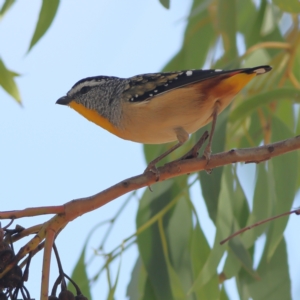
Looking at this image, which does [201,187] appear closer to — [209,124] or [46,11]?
[209,124]

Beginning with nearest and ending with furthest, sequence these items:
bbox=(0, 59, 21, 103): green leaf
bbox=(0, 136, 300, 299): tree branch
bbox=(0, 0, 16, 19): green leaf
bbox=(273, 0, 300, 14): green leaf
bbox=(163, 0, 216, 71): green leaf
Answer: bbox=(0, 136, 300, 299): tree branch, bbox=(273, 0, 300, 14): green leaf, bbox=(0, 59, 21, 103): green leaf, bbox=(0, 0, 16, 19): green leaf, bbox=(163, 0, 216, 71): green leaf

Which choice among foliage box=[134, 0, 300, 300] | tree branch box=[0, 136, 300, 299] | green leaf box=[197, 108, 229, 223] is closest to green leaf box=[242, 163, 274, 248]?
foliage box=[134, 0, 300, 300]

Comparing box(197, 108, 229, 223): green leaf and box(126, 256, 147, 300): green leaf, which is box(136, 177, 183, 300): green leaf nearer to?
box(126, 256, 147, 300): green leaf

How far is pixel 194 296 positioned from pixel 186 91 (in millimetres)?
854

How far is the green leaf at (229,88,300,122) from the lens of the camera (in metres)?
2.60

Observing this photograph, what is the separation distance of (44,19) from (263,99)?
1076 mm

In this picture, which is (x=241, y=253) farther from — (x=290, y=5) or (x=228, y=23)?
(x=228, y=23)

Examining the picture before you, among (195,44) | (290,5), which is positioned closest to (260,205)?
(290,5)

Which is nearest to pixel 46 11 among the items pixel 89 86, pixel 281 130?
pixel 89 86

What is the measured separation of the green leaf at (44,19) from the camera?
9.52ft

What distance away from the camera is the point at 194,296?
263 centimetres

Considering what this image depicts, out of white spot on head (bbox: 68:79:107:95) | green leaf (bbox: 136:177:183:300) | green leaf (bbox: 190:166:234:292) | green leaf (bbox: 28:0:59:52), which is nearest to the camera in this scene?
green leaf (bbox: 190:166:234:292)

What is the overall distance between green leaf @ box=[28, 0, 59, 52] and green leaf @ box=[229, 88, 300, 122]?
94 centimetres

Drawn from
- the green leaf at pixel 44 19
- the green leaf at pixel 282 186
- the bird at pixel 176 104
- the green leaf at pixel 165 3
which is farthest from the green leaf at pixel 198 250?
the green leaf at pixel 44 19
